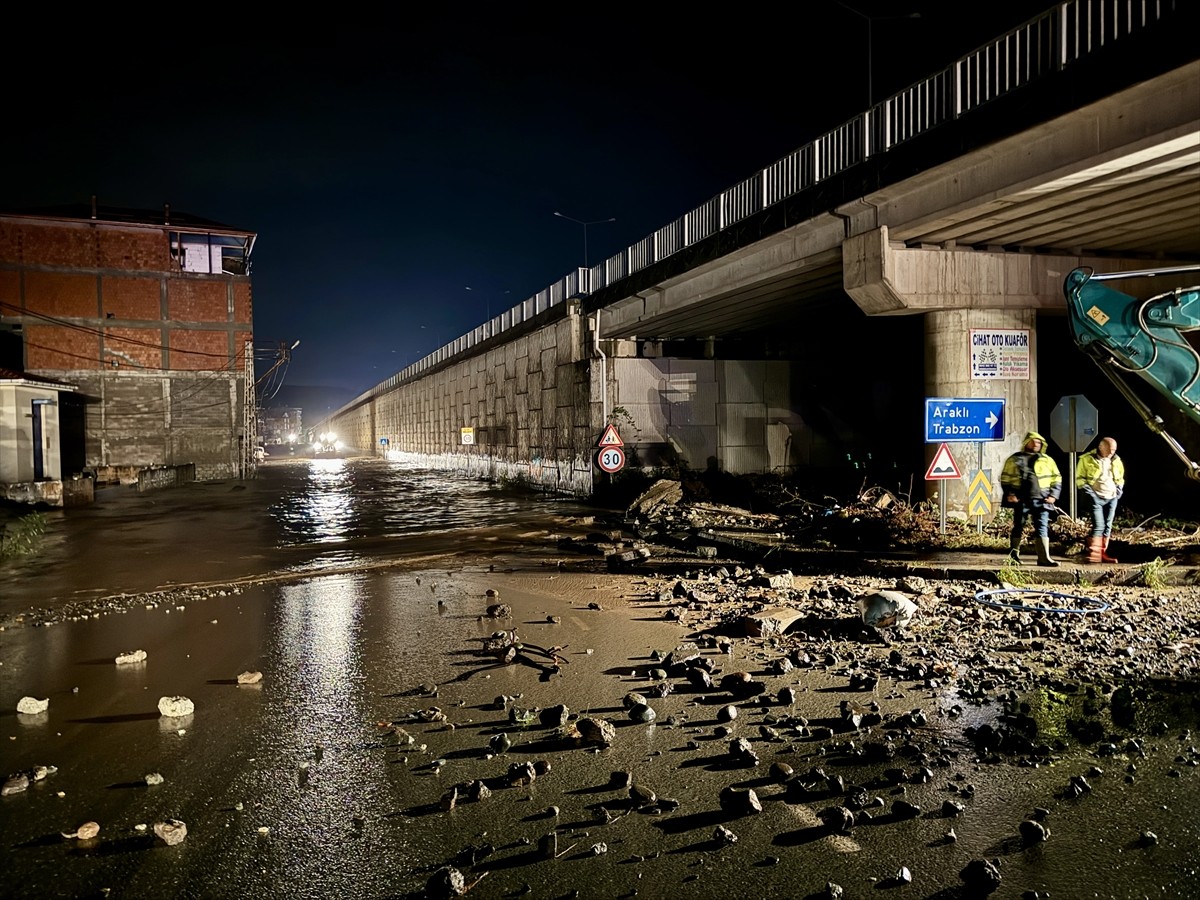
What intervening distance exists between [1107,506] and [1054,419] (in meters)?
3.09

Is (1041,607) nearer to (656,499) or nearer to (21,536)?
(656,499)

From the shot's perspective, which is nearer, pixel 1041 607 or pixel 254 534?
pixel 1041 607

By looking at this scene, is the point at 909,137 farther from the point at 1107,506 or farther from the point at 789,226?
the point at 1107,506

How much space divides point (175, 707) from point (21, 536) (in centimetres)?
1272

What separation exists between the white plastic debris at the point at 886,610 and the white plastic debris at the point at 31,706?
6.89m

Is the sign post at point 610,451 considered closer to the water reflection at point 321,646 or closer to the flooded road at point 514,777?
the water reflection at point 321,646

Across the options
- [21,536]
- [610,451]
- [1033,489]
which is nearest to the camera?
[1033,489]

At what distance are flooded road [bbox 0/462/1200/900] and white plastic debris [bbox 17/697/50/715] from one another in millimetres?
103

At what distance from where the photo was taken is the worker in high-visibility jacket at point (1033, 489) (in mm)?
9375

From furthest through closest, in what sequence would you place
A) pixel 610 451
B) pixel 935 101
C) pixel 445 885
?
1. pixel 610 451
2. pixel 935 101
3. pixel 445 885

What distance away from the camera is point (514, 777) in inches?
166

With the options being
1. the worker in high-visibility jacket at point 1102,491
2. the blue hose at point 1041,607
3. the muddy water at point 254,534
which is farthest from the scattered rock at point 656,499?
the blue hose at point 1041,607

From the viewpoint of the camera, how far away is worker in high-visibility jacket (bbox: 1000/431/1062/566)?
938 centimetres

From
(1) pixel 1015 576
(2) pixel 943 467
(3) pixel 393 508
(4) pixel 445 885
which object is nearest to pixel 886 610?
(1) pixel 1015 576
